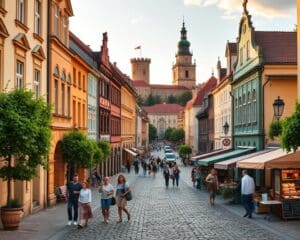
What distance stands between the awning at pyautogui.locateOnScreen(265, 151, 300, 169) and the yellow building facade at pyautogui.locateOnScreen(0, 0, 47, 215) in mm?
8207

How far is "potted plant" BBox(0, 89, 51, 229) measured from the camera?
645 inches

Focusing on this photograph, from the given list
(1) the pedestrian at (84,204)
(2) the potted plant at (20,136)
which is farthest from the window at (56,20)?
(1) the pedestrian at (84,204)

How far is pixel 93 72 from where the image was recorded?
43.5 metres

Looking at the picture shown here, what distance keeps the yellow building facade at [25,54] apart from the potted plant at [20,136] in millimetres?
1041

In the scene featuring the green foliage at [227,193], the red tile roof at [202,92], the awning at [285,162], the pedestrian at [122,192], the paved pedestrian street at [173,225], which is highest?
the red tile roof at [202,92]

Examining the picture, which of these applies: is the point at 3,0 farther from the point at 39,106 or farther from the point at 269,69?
the point at 269,69

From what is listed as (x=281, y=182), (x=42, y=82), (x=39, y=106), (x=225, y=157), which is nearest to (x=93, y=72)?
(x=225, y=157)

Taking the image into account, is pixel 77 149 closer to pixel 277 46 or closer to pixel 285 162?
pixel 285 162

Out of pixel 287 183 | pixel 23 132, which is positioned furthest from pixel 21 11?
pixel 287 183

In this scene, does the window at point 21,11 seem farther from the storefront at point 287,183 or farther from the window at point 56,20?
the storefront at point 287,183

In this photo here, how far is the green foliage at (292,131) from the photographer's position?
17578mm

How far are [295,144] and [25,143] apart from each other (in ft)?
25.7

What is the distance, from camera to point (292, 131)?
57.9ft

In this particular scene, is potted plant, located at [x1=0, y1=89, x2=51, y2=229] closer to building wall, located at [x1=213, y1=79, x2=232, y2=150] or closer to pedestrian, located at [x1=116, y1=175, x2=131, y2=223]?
pedestrian, located at [x1=116, y1=175, x2=131, y2=223]
